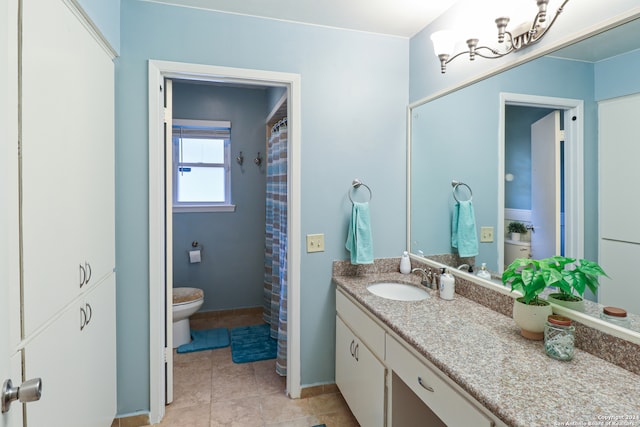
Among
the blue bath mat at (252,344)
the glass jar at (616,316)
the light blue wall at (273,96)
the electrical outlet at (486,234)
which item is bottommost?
the blue bath mat at (252,344)

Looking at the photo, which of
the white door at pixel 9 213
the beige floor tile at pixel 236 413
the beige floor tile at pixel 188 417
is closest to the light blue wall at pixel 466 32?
the white door at pixel 9 213

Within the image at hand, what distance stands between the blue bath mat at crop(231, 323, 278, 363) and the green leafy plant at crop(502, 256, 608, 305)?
2110 mm

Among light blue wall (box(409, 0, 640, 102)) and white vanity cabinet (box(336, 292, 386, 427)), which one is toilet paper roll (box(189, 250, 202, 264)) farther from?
light blue wall (box(409, 0, 640, 102))

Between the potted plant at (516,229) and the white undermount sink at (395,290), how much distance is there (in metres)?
0.63

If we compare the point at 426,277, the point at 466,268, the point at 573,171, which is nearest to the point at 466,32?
the point at 573,171

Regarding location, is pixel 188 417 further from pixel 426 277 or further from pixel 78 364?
pixel 426 277

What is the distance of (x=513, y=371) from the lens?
3.35 ft

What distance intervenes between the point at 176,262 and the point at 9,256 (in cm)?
269

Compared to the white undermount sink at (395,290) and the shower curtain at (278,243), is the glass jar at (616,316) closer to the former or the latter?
the white undermount sink at (395,290)

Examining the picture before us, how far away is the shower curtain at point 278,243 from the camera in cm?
238

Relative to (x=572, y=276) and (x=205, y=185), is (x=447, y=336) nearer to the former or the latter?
(x=572, y=276)

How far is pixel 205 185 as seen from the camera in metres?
3.56

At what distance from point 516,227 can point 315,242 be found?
3.70 ft

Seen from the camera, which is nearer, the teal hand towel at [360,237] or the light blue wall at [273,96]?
the teal hand towel at [360,237]
